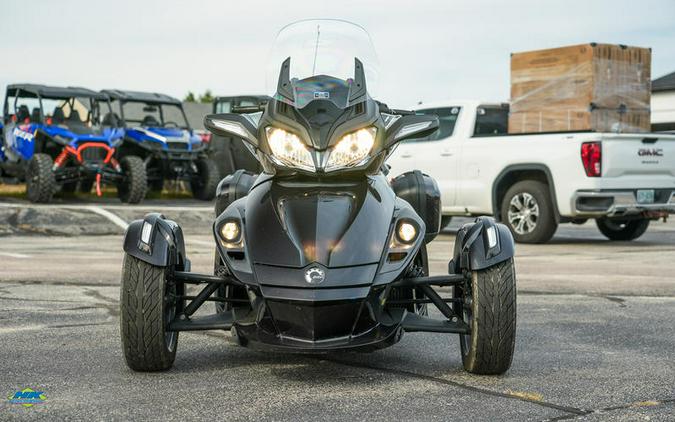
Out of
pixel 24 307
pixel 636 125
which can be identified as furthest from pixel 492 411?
pixel 636 125

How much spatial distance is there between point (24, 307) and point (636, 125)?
371 inches

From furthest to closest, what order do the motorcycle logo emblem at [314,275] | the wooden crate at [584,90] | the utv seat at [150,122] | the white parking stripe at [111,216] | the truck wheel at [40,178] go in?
the utv seat at [150,122] < the truck wheel at [40,178] < the white parking stripe at [111,216] < the wooden crate at [584,90] < the motorcycle logo emblem at [314,275]

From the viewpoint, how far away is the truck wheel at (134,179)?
65.6 ft

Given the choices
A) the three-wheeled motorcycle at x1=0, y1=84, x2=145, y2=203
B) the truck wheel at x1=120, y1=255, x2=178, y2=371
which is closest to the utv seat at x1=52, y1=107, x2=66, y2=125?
the three-wheeled motorcycle at x1=0, y1=84, x2=145, y2=203

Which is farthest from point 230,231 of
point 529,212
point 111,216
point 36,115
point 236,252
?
point 36,115

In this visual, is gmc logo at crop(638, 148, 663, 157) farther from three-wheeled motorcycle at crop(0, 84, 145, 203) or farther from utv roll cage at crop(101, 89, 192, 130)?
utv roll cage at crop(101, 89, 192, 130)

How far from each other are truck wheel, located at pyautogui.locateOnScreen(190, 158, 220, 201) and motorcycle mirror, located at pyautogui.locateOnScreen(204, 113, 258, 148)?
1749 cm

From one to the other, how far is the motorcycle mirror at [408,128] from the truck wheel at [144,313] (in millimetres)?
1311

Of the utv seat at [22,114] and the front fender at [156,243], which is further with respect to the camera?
the utv seat at [22,114]

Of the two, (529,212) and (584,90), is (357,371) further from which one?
(584,90)

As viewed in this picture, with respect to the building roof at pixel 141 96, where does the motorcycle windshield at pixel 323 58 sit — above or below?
below

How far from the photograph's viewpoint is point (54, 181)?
752 inches

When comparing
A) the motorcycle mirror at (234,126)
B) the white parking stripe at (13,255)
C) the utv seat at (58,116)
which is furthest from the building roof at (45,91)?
the motorcycle mirror at (234,126)

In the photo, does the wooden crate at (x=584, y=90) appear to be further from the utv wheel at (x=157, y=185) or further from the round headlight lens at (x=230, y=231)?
the utv wheel at (x=157, y=185)
